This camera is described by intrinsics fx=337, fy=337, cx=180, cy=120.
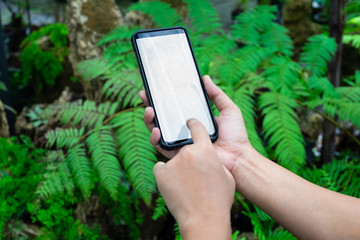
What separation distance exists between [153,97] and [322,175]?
47.8 inches

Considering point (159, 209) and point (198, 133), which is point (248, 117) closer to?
point (159, 209)

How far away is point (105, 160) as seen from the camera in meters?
1.86

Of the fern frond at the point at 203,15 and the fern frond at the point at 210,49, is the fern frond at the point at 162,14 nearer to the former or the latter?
the fern frond at the point at 203,15

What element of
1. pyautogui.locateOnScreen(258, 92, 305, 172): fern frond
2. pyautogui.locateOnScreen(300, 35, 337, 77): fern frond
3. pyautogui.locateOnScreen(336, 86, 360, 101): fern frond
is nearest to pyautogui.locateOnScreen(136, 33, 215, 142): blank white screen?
pyautogui.locateOnScreen(258, 92, 305, 172): fern frond

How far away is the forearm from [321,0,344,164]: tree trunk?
1.43 meters

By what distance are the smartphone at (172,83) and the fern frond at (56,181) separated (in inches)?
32.5

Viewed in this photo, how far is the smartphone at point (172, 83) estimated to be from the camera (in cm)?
136

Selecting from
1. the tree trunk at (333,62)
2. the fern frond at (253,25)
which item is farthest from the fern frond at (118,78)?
the tree trunk at (333,62)

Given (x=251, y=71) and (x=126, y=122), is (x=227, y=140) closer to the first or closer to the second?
(x=126, y=122)

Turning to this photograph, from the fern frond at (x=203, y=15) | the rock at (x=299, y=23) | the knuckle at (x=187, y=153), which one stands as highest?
the fern frond at (x=203, y=15)

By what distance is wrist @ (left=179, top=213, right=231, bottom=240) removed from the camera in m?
0.89

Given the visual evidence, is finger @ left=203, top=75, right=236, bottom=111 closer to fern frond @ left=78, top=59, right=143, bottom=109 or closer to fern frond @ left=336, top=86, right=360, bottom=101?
fern frond @ left=78, top=59, right=143, bottom=109

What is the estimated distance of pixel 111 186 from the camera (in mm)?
1805

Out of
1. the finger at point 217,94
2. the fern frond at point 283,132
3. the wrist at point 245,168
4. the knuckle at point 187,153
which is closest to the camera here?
the knuckle at point 187,153
